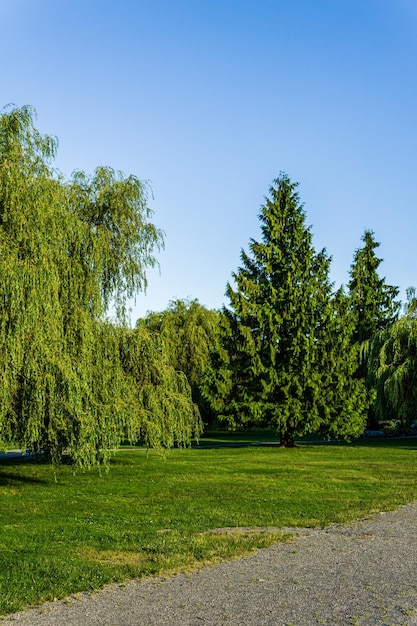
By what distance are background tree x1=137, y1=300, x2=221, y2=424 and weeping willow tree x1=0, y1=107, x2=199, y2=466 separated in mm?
28539

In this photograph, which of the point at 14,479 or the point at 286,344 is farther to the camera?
the point at 286,344

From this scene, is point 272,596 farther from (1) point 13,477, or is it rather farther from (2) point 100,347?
(1) point 13,477

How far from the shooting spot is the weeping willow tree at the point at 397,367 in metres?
38.6

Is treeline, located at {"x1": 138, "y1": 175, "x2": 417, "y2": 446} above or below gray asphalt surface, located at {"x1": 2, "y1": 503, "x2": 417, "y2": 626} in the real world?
above

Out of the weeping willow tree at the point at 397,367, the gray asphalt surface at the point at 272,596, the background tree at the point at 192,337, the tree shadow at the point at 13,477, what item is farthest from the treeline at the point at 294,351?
the gray asphalt surface at the point at 272,596

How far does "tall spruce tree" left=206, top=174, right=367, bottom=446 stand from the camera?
37781 mm

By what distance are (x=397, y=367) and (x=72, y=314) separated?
89.8 feet

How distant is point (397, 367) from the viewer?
39281 mm

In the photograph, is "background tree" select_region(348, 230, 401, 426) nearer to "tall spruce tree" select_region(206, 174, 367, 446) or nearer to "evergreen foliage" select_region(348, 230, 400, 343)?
"evergreen foliage" select_region(348, 230, 400, 343)

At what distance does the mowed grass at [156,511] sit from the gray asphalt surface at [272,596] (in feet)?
1.63

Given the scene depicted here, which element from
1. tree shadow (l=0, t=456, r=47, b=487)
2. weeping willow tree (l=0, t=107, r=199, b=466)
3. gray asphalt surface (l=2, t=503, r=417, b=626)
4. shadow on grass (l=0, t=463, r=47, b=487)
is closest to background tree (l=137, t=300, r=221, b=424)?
tree shadow (l=0, t=456, r=47, b=487)

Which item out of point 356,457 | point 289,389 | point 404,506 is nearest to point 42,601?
point 404,506

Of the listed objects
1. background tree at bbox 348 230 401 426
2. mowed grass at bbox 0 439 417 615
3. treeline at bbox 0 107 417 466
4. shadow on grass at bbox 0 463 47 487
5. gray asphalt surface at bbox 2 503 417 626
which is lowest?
gray asphalt surface at bbox 2 503 417 626

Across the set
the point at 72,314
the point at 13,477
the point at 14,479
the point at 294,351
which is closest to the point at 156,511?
the point at 72,314
